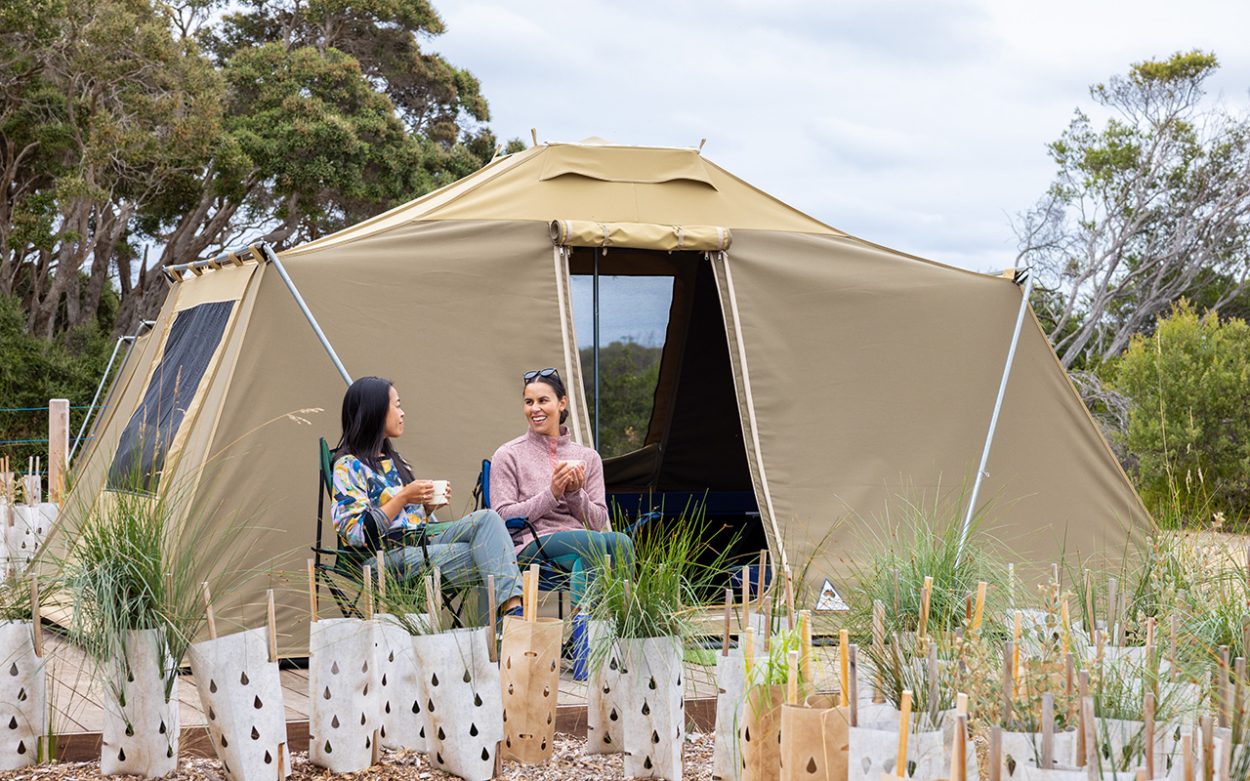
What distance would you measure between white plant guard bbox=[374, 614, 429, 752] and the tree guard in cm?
19

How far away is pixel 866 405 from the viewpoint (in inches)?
195

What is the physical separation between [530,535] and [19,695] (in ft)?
5.51

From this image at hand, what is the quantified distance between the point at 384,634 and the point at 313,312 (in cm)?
188

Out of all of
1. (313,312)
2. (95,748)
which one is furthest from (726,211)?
(95,748)

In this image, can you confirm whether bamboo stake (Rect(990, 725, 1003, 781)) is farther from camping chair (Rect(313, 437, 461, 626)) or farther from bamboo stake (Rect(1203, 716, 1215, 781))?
camping chair (Rect(313, 437, 461, 626))

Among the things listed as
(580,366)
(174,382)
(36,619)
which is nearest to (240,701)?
(36,619)

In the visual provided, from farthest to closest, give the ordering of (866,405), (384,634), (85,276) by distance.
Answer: (85,276) → (866,405) → (384,634)

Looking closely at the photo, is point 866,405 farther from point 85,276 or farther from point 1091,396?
point 85,276

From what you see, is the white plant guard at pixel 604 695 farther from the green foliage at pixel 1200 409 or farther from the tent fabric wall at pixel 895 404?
the green foliage at pixel 1200 409

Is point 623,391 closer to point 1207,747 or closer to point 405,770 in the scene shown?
point 405,770

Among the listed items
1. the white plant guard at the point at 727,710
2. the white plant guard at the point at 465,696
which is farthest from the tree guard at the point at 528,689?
the white plant guard at the point at 727,710

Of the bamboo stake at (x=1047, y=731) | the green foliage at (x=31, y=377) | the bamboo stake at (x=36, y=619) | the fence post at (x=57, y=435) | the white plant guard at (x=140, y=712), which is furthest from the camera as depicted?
the green foliage at (x=31, y=377)

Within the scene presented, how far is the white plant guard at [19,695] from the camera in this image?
2.76 meters

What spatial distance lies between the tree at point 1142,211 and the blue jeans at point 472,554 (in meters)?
12.3
